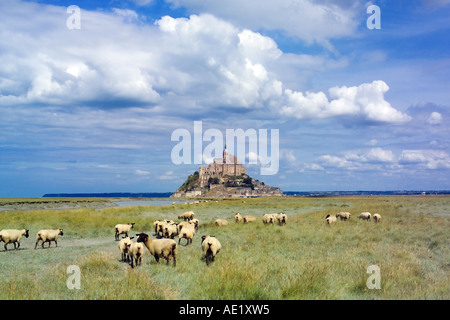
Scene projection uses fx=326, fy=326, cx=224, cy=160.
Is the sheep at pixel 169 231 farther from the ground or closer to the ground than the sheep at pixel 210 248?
closer to the ground

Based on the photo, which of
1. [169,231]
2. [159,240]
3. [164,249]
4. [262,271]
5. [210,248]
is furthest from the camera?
[169,231]

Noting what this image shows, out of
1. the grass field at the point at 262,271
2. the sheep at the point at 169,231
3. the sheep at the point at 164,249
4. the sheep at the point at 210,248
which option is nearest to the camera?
the grass field at the point at 262,271

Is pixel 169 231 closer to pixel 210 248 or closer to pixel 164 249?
pixel 164 249

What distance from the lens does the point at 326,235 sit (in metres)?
19.5

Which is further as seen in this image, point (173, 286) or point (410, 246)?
point (410, 246)

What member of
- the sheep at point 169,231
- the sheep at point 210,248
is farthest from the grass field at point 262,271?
the sheep at point 169,231

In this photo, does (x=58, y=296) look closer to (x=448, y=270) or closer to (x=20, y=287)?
(x=20, y=287)

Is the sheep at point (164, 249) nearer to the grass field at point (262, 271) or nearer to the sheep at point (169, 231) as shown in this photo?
the grass field at point (262, 271)

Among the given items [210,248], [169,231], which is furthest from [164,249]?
[169,231]

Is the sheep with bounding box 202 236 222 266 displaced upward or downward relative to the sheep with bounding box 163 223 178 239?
upward

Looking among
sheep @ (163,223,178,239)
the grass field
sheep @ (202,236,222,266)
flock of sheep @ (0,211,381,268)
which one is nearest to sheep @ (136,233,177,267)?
flock of sheep @ (0,211,381,268)

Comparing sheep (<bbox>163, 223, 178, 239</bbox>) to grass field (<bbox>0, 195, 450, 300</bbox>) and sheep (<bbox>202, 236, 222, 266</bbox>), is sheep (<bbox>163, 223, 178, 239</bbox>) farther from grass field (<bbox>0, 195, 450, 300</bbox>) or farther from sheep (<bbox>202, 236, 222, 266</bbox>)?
sheep (<bbox>202, 236, 222, 266</bbox>)
